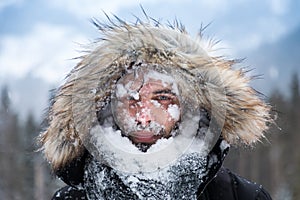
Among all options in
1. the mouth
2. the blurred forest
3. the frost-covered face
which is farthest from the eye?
the blurred forest

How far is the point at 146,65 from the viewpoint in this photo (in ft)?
6.81

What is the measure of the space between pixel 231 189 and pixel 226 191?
2cm

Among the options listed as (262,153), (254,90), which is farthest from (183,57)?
(262,153)

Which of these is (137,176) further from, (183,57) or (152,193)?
(183,57)

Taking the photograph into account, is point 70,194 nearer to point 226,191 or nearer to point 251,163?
point 226,191

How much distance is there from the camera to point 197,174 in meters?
2.06

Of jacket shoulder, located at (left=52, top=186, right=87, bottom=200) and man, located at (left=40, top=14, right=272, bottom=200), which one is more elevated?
man, located at (left=40, top=14, right=272, bottom=200)

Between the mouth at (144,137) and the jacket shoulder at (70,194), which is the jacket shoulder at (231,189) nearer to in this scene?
the mouth at (144,137)

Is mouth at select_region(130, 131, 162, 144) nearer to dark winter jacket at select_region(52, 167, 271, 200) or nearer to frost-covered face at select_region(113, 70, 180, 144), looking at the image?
frost-covered face at select_region(113, 70, 180, 144)

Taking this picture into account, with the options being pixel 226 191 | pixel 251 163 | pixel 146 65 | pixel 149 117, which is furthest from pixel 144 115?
pixel 251 163

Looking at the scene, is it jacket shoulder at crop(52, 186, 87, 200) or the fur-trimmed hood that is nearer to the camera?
the fur-trimmed hood

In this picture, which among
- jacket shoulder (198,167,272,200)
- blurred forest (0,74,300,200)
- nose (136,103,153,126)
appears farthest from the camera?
blurred forest (0,74,300,200)

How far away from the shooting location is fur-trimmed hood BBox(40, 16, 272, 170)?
2062 mm

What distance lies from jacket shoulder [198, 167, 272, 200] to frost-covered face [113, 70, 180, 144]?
0.96 feet
